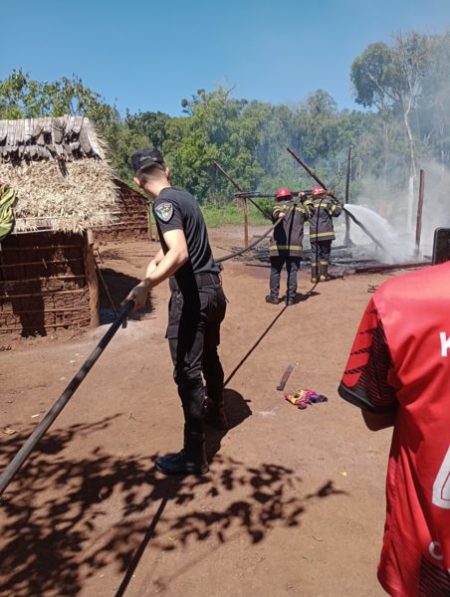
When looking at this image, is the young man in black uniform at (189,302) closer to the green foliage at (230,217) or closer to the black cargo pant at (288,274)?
the black cargo pant at (288,274)

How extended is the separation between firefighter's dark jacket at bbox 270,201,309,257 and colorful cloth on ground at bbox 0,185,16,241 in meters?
4.38

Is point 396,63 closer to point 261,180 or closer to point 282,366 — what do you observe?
point 261,180

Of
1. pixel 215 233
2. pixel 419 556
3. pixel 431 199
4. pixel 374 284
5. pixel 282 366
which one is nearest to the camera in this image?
pixel 419 556

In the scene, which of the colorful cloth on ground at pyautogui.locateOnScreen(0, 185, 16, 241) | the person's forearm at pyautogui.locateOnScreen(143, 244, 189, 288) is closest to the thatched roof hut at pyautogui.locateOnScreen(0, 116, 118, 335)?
the colorful cloth on ground at pyautogui.locateOnScreen(0, 185, 16, 241)

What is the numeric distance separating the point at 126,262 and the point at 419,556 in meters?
11.3

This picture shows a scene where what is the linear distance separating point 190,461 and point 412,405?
8.24ft

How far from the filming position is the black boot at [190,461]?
Result: 10.9ft

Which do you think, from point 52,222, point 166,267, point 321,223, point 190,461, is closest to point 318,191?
point 321,223

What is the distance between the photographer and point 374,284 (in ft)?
31.7

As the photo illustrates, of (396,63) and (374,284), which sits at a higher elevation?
(396,63)

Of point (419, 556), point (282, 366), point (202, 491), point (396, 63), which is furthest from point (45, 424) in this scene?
point (396, 63)

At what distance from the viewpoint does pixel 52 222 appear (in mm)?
6406

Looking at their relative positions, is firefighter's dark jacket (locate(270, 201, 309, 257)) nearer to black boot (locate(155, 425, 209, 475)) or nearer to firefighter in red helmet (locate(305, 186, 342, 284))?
firefighter in red helmet (locate(305, 186, 342, 284))

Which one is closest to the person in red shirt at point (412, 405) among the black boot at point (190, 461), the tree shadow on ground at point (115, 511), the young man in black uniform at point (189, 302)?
the tree shadow on ground at point (115, 511)
